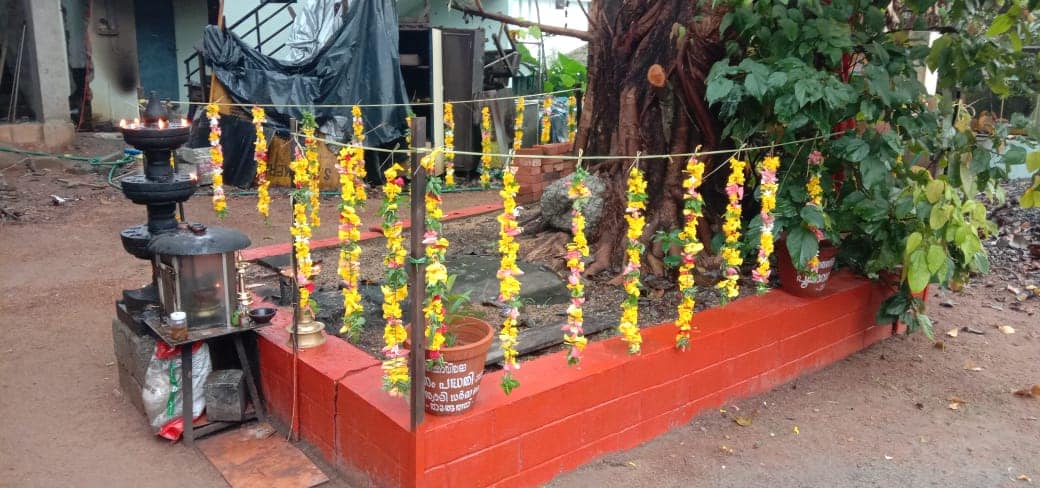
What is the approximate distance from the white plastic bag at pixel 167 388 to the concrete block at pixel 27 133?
890cm

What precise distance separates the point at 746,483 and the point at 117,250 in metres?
6.36

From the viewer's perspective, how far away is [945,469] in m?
3.92

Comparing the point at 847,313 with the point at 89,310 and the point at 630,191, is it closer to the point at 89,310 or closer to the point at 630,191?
the point at 630,191

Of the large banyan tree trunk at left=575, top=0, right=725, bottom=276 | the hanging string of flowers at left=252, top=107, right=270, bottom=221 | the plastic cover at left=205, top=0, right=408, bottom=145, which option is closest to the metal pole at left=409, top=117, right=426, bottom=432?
the large banyan tree trunk at left=575, top=0, right=725, bottom=276

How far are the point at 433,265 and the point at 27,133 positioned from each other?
1062 centimetres

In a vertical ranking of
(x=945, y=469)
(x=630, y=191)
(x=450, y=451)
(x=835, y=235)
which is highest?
(x=630, y=191)

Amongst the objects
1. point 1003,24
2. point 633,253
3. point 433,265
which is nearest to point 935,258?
point 1003,24

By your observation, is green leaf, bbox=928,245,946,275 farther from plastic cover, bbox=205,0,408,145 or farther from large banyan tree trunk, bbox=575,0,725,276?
Answer: plastic cover, bbox=205,0,408,145

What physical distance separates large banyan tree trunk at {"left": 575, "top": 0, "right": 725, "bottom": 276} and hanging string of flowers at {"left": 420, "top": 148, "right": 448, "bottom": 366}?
2.44m

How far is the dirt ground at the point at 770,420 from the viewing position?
12.5 ft

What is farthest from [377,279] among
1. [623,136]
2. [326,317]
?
[623,136]

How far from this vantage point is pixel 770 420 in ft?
14.3

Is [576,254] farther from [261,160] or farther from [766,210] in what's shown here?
[261,160]

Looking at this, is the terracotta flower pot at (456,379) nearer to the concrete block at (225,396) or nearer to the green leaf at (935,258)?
the concrete block at (225,396)
